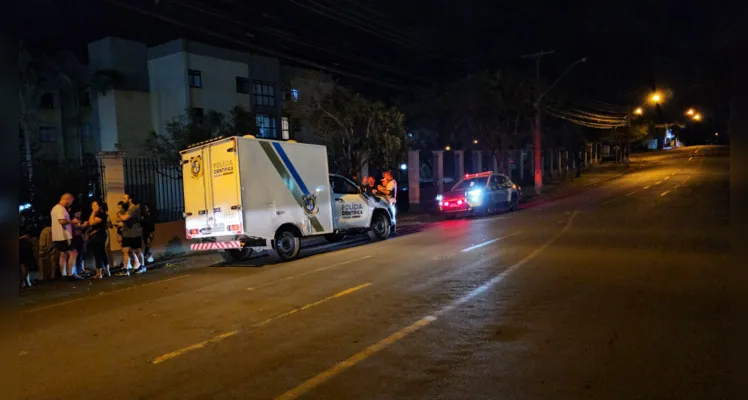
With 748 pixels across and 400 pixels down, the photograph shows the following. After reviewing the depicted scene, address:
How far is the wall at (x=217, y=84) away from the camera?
34062 mm

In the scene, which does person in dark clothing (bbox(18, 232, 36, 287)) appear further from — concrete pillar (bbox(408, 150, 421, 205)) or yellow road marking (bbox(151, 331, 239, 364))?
concrete pillar (bbox(408, 150, 421, 205))

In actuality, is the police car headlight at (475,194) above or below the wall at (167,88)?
below

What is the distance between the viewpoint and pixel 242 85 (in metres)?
37.1

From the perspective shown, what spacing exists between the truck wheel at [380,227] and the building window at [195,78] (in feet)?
74.3

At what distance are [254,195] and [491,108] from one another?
2273 cm

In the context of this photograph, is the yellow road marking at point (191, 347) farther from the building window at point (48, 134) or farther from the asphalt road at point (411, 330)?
the building window at point (48, 134)

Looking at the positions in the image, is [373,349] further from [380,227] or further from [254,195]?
[380,227]

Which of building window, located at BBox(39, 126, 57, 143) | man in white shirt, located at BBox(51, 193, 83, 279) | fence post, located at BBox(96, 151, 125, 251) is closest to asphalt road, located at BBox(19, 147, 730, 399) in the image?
man in white shirt, located at BBox(51, 193, 83, 279)

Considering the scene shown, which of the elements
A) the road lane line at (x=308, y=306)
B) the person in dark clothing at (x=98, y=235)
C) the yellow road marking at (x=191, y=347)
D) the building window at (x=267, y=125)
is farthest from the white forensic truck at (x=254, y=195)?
the building window at (x=267, y=125)

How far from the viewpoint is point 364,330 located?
6309 millimetres

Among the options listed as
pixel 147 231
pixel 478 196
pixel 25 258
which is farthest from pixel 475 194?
pixel 25 258

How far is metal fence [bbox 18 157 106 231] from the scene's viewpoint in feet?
43.2

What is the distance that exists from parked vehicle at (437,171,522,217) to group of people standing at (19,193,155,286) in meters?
13.3

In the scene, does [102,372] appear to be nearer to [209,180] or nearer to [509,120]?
[209,180]
